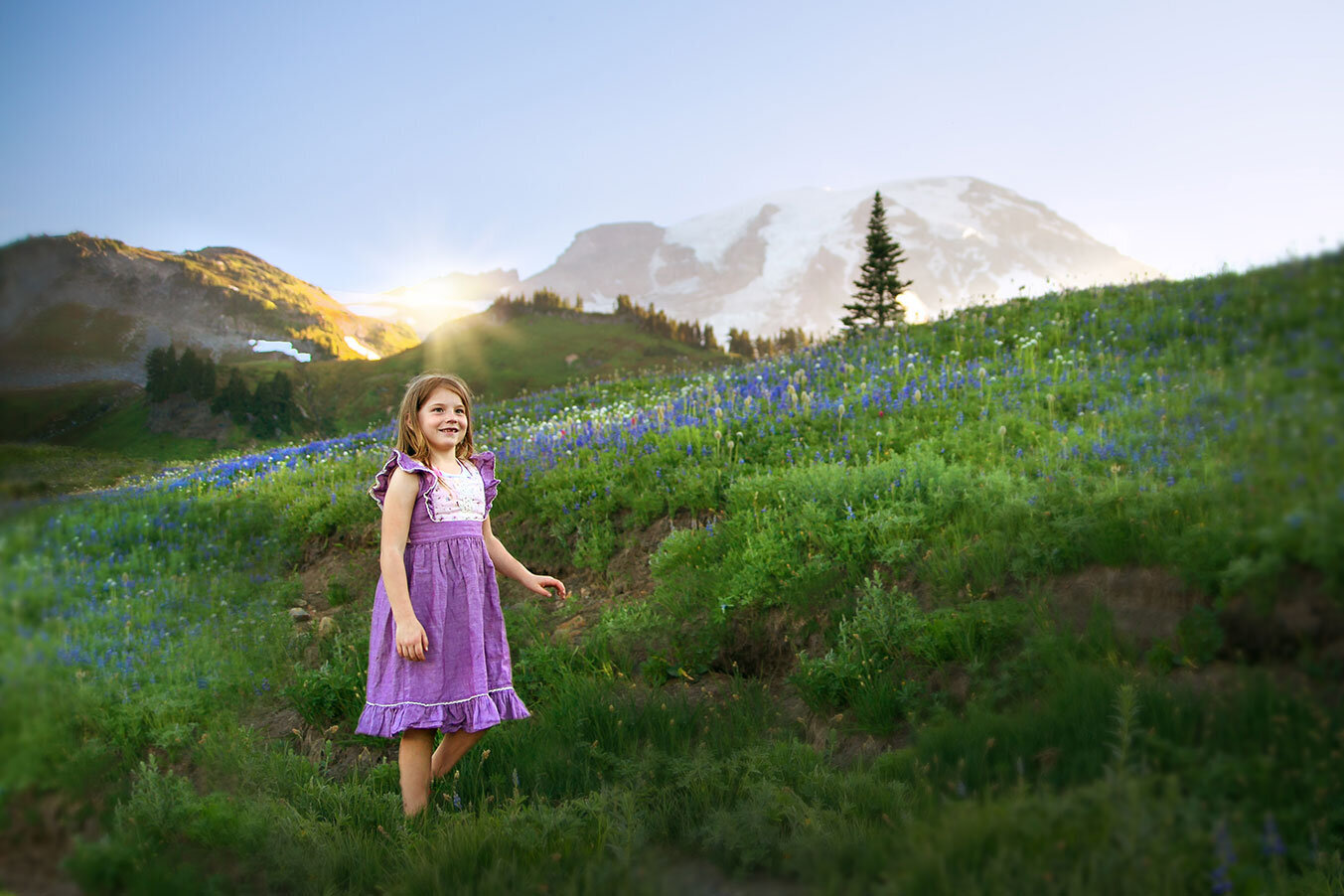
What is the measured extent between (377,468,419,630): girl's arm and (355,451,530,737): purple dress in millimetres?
68

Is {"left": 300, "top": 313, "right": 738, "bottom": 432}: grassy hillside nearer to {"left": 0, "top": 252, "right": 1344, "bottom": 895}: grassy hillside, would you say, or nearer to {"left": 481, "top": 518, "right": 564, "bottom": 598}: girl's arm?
{"left": 0, "top": 252, "right": 1344, "bottom": 895}: grassy hillside

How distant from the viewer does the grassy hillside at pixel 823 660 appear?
1.29m

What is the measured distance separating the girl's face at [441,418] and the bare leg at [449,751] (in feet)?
4.87

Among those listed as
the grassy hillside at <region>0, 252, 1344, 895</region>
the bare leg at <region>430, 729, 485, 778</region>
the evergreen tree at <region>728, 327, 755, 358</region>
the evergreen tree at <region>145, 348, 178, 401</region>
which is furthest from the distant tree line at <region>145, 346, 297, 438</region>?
the evergreen tree at <region>728, 327, 755, 358</region>

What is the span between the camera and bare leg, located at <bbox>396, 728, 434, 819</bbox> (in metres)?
3.67

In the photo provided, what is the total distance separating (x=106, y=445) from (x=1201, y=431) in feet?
8.62

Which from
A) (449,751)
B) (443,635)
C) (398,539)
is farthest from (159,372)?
(449,751)

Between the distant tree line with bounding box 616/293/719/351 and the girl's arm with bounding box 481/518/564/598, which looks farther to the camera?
the distant tree line with bounding box 616/293/719/351

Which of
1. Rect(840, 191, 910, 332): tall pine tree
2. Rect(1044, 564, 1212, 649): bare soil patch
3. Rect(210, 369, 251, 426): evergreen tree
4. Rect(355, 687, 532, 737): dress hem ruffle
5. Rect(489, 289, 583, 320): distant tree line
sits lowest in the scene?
Rect(355, 687, 532, 737): dress hem ruffle

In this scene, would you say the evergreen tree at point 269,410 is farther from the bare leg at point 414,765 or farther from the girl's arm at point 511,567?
the bare leg at point 414,765

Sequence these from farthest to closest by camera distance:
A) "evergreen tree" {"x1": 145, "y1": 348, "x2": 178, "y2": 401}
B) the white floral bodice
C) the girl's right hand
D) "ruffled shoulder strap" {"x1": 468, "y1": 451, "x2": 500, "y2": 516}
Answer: "ruffled shoulder strap" {"x1": 468, "y1": 451, "x2": 500, "y2": 516} → the white floral bodice → the girl's right hand → "evergreen tree" {"x1": 145, "y1": 348, "x2": 178, "y2": 401}

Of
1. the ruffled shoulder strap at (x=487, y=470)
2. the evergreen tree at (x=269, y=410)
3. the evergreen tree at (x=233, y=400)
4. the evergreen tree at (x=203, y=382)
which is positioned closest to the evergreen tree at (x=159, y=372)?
the evergreen tree at (x=203, y=382)

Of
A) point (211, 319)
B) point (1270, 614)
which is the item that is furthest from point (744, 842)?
point (211, 319)

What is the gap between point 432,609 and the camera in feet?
12.2
